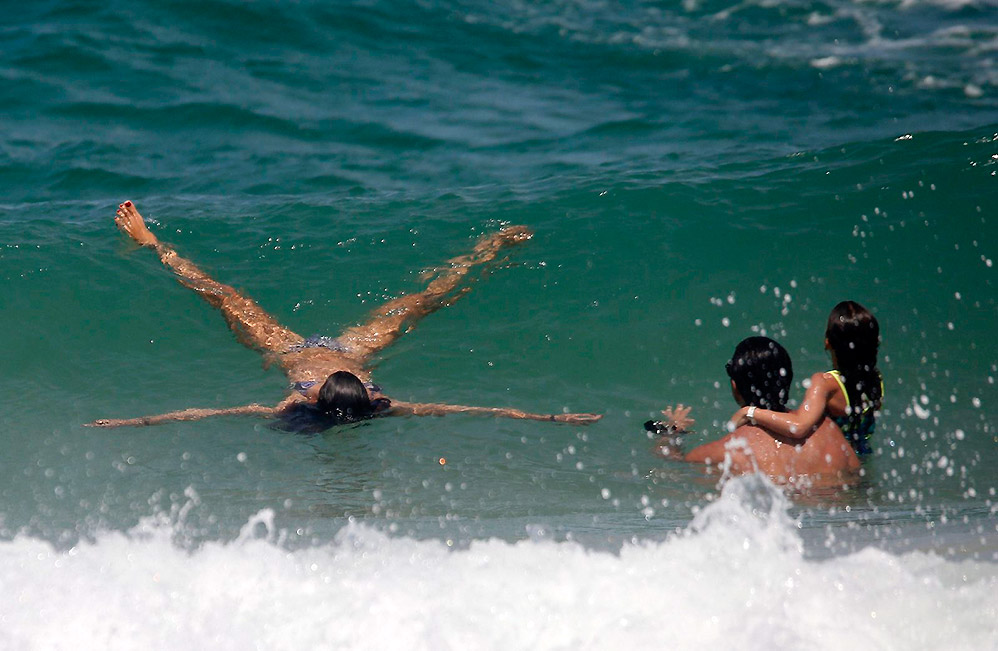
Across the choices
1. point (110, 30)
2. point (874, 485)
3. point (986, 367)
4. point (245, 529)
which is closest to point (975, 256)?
point (986, 367)

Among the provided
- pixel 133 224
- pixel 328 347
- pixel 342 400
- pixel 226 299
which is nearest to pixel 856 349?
pixel 342 400

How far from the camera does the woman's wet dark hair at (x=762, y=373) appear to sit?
5.12 m

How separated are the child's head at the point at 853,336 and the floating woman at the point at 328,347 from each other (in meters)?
→ 1.61

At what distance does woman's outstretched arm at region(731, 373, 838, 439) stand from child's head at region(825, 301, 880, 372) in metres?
0.18

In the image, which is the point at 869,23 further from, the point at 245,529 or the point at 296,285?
the point at 245,529

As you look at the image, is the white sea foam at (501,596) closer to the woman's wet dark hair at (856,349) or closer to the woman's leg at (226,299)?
the woman's wet dark hair at (856,349)

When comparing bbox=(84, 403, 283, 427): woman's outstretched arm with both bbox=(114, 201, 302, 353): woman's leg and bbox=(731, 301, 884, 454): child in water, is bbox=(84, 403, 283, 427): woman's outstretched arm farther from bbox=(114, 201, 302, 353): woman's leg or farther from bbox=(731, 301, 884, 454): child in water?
bbox=(731, 301, 884, 454): child in water

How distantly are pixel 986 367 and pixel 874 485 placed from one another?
235 cm

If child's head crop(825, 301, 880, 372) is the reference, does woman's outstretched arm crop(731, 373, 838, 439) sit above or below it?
below

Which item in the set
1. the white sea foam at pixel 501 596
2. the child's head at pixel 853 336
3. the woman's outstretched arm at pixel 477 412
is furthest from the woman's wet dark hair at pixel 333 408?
the child's head at pixel 853 336

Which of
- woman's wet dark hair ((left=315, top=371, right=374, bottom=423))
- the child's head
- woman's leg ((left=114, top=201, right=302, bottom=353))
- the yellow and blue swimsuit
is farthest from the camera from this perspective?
woman's leg ((left=114, top=201, right=302, bottom=353))

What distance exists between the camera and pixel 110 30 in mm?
12977

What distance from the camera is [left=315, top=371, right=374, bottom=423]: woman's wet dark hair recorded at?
6.21 metres

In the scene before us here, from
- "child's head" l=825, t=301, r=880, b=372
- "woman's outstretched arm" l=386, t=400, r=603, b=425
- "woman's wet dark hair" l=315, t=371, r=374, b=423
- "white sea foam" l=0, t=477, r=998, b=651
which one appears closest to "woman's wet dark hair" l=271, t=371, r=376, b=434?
"woman's wet dark hair" l=315, t=371, r=374, b=423
